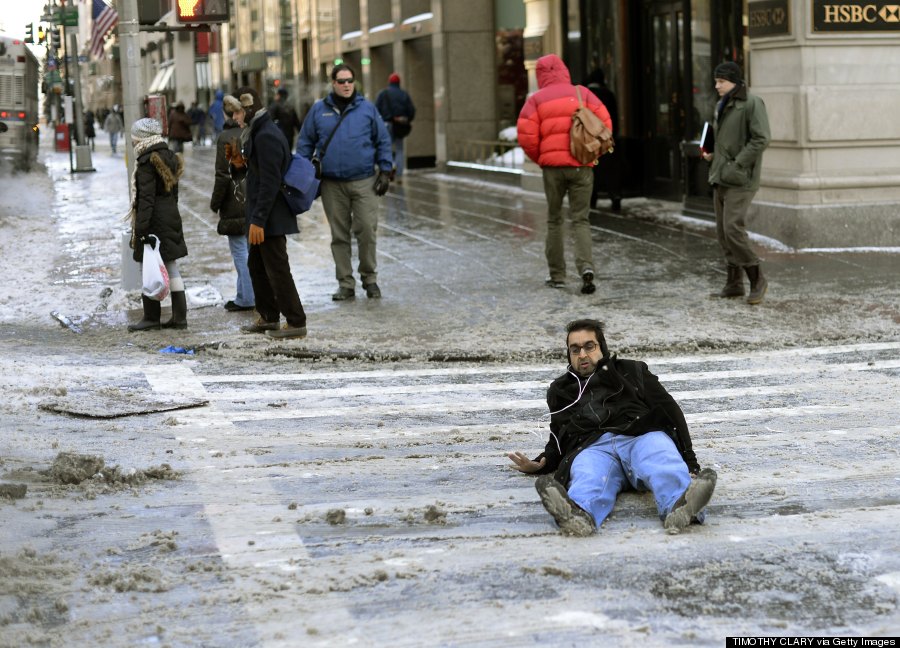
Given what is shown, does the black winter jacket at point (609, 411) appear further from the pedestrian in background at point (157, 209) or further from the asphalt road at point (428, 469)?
the pedestrian in background at point (157, 209)

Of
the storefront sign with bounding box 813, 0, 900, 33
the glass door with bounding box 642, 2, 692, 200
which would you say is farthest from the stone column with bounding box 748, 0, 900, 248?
the glass door with bounding box 642, 2, 692, 200

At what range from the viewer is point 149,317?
1144cm

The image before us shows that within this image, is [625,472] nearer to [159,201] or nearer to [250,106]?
[250,106]

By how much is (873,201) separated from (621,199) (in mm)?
5661

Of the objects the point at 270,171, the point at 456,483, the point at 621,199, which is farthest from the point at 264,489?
the point at 621,199

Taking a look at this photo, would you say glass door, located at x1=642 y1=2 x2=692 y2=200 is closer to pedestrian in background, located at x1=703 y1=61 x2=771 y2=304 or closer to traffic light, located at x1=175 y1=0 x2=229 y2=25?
pedestrian in background, located at x1=703 y1=61 x2=771 y2=304

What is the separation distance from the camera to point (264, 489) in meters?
6.41

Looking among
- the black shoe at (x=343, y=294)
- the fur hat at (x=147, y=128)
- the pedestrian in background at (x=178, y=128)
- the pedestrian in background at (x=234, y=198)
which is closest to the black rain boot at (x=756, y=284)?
the black shoe at (x=343, y=294)

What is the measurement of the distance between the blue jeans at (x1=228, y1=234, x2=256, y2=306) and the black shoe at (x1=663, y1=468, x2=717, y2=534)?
22.8ft

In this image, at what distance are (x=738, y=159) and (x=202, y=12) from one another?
5267 mm

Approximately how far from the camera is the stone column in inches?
586

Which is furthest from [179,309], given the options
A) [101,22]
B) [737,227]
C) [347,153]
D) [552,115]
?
[101,22]

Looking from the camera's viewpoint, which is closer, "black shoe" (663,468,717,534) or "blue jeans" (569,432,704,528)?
"black shoe" (663,468,717,534)

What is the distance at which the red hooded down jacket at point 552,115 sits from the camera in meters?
12.4
